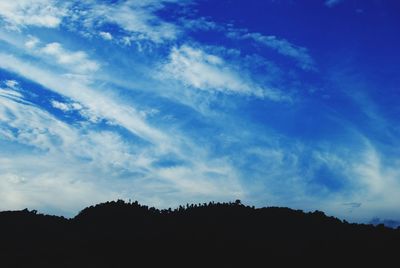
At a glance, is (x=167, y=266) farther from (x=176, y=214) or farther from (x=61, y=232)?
(x=61, y=232)

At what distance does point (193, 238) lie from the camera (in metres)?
36.4

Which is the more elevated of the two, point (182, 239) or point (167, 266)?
point (182, 239)

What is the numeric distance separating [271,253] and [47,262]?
17973 mm

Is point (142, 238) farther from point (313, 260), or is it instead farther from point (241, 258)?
point (313, 260)

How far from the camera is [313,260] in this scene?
3303cm

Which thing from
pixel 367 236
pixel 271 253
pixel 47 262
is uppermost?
pixel 367 236

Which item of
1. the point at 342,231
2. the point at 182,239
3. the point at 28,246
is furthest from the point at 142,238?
the point at 342,231

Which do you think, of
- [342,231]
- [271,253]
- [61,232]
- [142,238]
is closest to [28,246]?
[61,232]

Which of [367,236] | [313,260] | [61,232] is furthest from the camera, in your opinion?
[61,232]

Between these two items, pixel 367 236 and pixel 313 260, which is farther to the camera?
pixel 367 236

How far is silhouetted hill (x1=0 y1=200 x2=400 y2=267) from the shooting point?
111 ft

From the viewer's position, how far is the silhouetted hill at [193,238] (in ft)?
111

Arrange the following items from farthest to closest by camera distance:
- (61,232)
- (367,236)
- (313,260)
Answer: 1. (61,232)
2. (367,236)
3. (313,260)

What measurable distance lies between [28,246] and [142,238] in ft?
33.7
